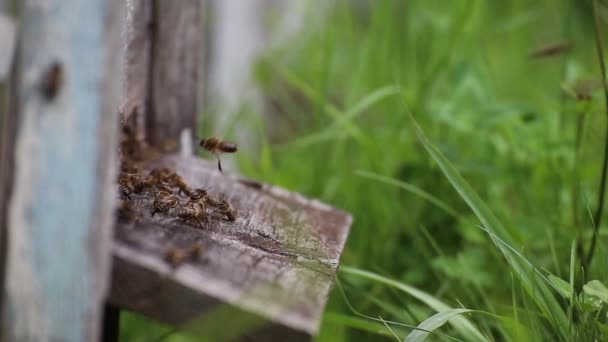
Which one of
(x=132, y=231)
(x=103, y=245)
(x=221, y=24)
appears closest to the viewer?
(x=103, y=245)

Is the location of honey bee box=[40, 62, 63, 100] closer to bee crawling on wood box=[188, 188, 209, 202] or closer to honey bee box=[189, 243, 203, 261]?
honey bee box=[189, 243, 203, 261]

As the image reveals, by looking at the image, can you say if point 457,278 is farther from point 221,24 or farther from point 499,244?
point 221,24

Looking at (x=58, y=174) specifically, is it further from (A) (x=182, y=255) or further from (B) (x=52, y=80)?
(A) (x=182, y=255)

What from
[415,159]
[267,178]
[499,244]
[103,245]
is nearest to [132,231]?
[103,245]

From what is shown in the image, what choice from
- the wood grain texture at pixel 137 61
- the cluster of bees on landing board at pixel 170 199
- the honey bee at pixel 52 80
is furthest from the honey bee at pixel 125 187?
the honey bee at pixel 52 80

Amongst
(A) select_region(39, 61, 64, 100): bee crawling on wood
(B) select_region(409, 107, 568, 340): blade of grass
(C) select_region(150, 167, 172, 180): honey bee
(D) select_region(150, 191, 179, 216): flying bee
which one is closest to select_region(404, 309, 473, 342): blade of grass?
(B) select_region(409, 107, 568, 340): blade of grass

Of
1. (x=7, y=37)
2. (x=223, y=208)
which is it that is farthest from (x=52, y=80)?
(x=223, y=208)
